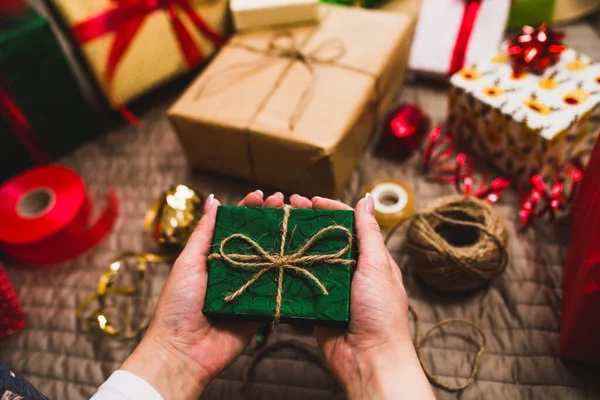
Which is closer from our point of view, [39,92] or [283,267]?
[283,267]

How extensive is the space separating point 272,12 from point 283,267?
737 millimetres

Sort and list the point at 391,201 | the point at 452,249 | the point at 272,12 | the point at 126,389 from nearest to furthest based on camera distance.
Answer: the point at 126,389
the point at 452,249
the point at 391,201
the point at 272,12

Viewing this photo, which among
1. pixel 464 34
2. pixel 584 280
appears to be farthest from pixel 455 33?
pixel 584 280

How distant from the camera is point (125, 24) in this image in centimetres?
119

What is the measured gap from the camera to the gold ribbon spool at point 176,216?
103 centimetres

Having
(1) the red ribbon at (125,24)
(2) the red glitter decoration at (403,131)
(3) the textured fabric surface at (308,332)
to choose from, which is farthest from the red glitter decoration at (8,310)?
(2) the red glitter decoration at (403,131)

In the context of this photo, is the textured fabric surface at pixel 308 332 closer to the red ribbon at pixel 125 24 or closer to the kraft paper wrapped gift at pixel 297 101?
the kraft paper wrapped gift at pixel 297 101

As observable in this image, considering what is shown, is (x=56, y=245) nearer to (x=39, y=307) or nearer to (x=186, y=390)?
(x=39, y=307)

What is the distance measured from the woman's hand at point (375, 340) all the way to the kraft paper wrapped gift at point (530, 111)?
0.45 metres

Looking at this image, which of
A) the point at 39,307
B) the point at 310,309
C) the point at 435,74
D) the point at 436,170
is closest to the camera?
the point at 310,309

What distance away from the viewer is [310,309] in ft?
2.33

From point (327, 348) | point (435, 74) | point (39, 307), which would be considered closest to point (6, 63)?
point (39, 307)

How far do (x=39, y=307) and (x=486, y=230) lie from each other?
91cm

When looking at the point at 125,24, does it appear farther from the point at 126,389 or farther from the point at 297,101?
the point at 126,389
